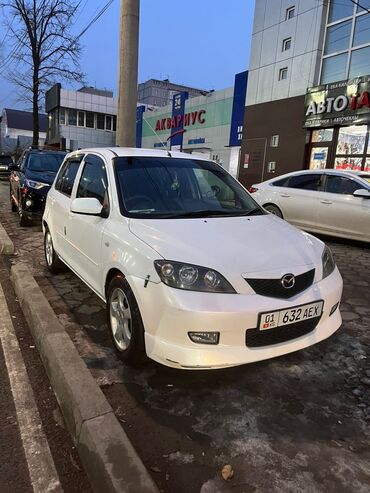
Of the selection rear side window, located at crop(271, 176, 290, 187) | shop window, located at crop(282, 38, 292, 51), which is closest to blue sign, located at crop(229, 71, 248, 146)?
shop window, located at crop(282, 38, 292, 51)

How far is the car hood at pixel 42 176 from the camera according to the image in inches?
365

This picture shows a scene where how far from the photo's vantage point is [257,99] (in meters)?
17.5

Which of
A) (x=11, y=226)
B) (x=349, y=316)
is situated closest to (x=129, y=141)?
(x=11, y=226)

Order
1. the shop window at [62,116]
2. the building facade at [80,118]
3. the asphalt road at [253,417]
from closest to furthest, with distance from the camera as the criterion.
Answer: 1. the asphalt road at [253,417]
2. the building facade at [80,118]
3. the shop window at [62,116]

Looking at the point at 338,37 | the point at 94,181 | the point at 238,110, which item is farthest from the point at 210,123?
the point at 94,181

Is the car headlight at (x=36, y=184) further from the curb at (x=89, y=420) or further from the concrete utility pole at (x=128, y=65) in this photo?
the curb at (x=89, y=420)

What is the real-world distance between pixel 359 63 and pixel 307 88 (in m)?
1.97

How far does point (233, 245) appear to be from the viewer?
302 cm

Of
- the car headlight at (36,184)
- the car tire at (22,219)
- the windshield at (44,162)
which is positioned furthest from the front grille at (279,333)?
the windshield at (44,162)

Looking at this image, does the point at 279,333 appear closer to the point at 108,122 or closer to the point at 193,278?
the point at 193,278

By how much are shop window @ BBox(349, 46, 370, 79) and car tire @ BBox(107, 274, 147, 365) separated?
13.0m

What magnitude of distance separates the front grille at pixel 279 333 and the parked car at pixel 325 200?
5401mm

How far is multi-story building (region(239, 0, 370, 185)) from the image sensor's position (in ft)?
44.5

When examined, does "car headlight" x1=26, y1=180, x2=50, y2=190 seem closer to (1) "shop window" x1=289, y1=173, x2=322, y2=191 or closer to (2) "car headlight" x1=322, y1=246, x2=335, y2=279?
(1) "shop window" x1=289, y1=173, x2=322, y2=191
